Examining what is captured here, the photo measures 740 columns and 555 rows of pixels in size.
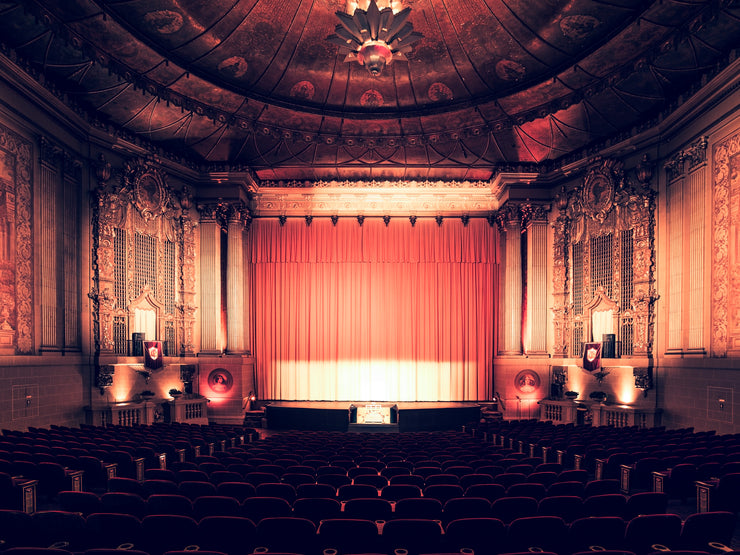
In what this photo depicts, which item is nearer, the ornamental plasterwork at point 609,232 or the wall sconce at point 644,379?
the wall sconce at point 644,379

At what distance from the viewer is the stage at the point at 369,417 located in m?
18.3

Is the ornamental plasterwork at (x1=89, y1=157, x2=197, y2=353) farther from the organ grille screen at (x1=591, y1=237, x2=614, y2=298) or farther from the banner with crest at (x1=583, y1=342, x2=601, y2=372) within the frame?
the organ grille screen at (x1=591, y1=237, x2=614, y2=298)

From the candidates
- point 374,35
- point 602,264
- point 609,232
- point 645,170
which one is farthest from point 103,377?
point 645,170

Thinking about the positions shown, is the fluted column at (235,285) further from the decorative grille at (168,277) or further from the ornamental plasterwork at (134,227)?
the decorative grille at (168,277)

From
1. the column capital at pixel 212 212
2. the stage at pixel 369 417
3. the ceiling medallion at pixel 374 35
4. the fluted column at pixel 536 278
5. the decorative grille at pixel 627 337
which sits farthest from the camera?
the column capital at pixel 212 212

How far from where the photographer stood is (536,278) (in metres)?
20.0

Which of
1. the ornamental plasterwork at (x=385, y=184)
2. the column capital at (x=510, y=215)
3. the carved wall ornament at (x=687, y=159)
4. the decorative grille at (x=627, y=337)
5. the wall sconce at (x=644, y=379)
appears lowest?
the wall sconce at (x=644, y=379)

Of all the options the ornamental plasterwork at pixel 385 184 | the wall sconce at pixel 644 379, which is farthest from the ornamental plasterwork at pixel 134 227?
the wall sconce at pixel 644 379

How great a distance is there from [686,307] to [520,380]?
700cm

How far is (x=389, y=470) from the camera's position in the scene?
759cm

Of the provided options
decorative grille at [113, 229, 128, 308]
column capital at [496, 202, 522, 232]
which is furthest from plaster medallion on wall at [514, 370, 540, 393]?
decorative grille at [113, 229, 128, 308]

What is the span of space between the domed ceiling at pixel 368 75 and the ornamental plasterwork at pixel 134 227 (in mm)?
1590

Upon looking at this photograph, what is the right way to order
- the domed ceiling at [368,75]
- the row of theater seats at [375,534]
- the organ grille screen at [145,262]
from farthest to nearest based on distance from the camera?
the organ grille screen at [145,262] < the domed ceiling at [368,75] < the row of theater seats at [375,534]

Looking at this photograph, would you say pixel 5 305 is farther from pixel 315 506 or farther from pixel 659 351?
pixel 659 351
